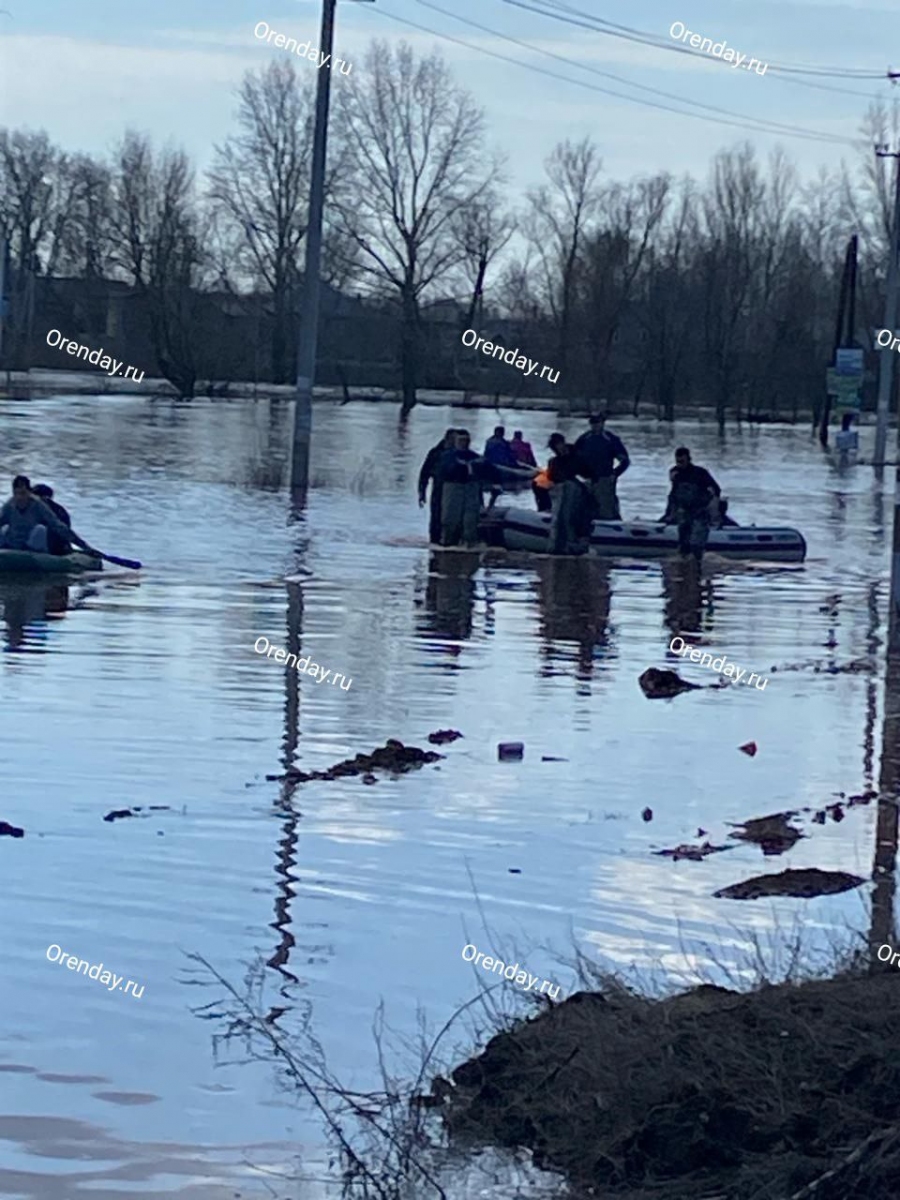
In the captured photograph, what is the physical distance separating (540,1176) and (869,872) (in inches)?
171

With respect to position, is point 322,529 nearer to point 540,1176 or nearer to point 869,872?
point 869,872

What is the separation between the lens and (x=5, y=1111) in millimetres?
6492

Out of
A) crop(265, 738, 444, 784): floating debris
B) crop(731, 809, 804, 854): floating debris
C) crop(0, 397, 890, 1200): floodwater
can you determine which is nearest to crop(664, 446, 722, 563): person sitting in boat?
crop(0, 397, 890, 1200): floodwater

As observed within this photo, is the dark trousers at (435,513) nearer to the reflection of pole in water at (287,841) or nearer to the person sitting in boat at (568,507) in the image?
the person sitting in boat at (568,507)

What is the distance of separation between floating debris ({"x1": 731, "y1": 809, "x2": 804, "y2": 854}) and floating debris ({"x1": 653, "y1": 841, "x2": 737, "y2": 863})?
190mm

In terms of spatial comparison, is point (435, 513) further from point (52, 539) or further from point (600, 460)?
point (52, 539)

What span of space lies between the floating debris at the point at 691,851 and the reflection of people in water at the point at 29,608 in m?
7.87

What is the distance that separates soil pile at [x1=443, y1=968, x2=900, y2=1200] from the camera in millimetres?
5383

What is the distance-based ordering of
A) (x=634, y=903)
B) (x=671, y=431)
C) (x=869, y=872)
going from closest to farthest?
1. (x=634, y=903)
2. (x=869, y=872)
3. (x=671, y=431)

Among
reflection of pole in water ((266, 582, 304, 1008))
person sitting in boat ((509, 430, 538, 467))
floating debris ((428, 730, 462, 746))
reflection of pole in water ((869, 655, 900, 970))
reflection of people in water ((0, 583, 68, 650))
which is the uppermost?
person sitting in boat ((509, 430, 538, 467))

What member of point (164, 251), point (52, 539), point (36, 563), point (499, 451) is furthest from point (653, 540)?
point (164, 251)

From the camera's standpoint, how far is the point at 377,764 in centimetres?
1212

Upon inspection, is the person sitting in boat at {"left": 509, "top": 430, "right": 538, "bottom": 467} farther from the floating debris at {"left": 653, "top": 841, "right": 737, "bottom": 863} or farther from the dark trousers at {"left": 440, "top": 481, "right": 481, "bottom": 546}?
the floating debris at {"left": 653, "top": 841, "right": 737, "bottom": 863}

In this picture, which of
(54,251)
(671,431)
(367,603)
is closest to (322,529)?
(367,603)
